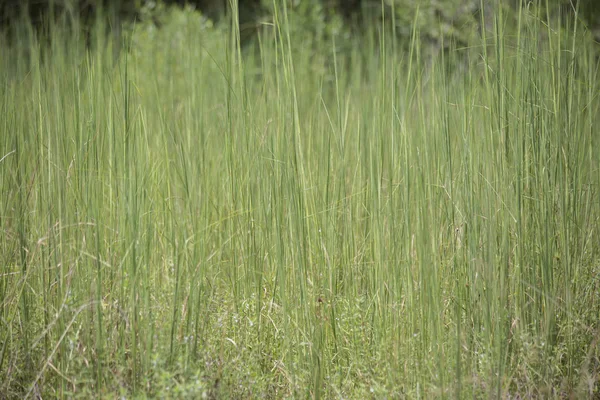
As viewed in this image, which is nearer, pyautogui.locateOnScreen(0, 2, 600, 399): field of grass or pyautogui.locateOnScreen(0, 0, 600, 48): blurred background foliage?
pyautogui.locateOnScreen(0, 2, 600, 399): field of grass

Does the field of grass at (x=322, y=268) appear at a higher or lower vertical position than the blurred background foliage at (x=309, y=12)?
lower

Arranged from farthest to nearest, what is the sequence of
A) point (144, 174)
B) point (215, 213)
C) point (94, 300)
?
point (215, 213) → point (144, 174) → point (94, 300)

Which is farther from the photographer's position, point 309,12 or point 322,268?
point 309,12

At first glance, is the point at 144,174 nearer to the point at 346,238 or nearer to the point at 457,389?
the point at 346,238

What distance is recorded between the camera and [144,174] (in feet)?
6.37

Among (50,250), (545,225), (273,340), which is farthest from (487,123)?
(50,250)

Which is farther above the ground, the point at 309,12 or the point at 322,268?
the point at 309,12

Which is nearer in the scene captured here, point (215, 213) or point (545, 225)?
point (545, 225)

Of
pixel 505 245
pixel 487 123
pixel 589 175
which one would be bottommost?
pixel 505 245

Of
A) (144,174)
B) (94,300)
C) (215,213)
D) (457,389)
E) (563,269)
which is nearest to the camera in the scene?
(457,389)

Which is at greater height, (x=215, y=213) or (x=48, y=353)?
(x=215, y=213)

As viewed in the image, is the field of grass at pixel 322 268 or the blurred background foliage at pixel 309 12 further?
the blurred background foliage at pixel 309 12

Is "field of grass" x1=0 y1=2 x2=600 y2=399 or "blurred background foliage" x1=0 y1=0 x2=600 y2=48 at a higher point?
"blurred background foliage" x1=0 y1=0 x2=600 y2=48

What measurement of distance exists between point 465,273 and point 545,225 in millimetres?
274
